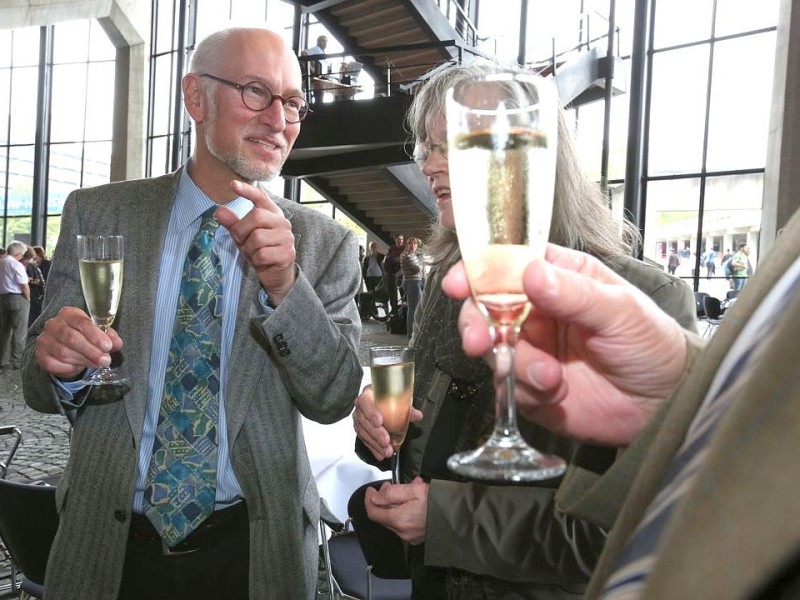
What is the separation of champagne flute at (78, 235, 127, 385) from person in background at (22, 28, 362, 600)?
0.18 feet

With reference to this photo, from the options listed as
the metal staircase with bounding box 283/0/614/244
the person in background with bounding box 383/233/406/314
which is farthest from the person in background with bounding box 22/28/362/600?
the person in background with bounding box 383/233/406/314

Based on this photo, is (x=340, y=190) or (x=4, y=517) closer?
(x=4, y=517)

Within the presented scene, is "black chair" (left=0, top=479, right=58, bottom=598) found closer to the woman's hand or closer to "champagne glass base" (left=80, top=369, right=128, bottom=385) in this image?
"champagne glass base" (left=80, top=369, right=128, bottom=385)

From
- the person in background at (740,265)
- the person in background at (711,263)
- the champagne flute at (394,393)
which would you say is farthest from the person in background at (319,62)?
the champagne flute at (394,393)

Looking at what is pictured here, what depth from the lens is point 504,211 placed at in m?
0.67

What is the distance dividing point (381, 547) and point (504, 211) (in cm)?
145

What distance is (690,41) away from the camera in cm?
1138

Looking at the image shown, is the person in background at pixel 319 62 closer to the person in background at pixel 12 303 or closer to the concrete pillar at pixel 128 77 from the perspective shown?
the person in background at pixel 12 303

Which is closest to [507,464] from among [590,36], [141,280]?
[141,280]

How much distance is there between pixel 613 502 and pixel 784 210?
3112 millimetres

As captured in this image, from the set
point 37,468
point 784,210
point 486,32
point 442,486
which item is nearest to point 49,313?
point 442,486

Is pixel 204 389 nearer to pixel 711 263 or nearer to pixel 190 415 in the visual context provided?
pixel 190 415

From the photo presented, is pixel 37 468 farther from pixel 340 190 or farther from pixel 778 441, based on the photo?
pixel 340 190

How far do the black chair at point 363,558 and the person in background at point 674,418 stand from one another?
0.99m
